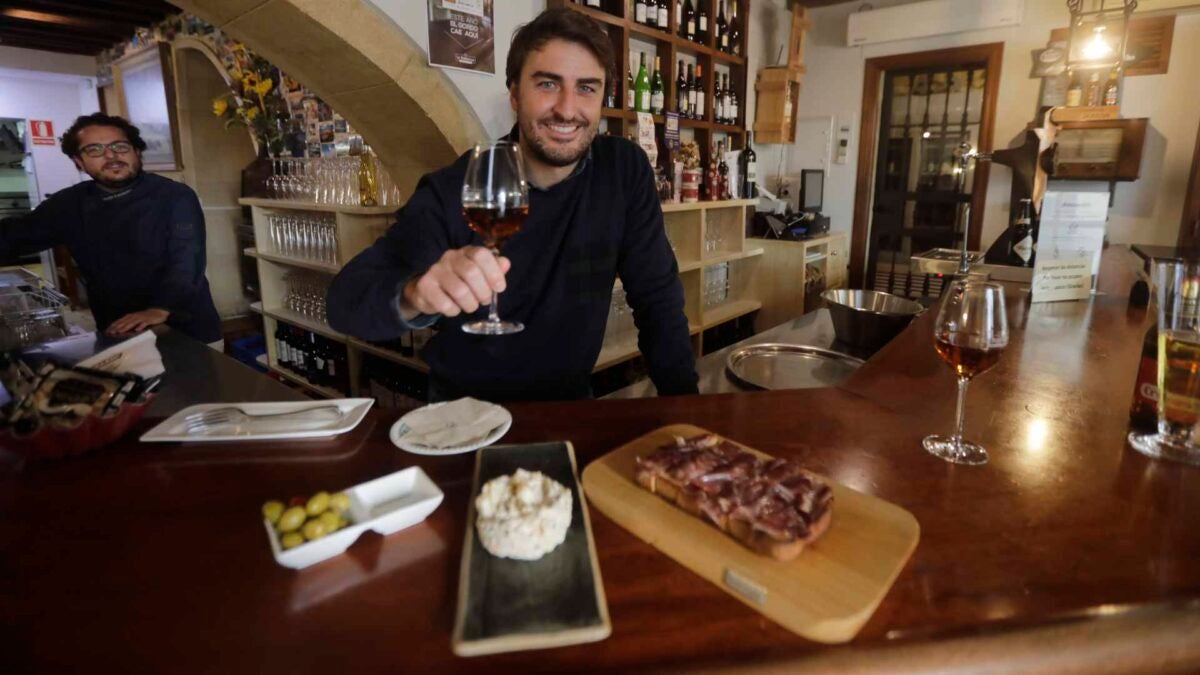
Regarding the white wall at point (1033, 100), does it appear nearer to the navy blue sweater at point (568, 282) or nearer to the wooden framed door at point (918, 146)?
the wooden framed door at point (918, 146)

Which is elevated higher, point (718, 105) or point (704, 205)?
point (718, 105)

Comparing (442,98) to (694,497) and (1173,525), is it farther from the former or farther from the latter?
(1173,525)

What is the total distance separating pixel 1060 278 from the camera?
6.85ft

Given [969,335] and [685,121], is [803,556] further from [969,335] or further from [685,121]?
[685,121]

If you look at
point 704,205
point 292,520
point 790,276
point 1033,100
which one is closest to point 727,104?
point 704,205

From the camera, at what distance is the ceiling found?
5055mm

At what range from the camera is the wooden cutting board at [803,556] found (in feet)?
2.04

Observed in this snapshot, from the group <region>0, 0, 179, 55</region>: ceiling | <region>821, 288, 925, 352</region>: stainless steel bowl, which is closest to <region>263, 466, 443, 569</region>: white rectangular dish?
<region>821, 288, 925, 352</region>: stainless steel bowl

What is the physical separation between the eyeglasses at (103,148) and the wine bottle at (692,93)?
118 inches

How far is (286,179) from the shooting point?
3850mm

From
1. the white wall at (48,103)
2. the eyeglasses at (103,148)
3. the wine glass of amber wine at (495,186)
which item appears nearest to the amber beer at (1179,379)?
the wine glass of amber wine at (495,186)

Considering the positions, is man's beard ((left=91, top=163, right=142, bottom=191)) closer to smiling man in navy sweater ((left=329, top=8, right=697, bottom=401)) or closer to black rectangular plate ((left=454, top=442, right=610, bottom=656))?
smiling man in navy sweater ((left=329, top=8, right=697, bottom=401))

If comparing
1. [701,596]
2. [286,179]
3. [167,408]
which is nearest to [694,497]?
[701,596]

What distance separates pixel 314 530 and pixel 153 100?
21.0 ft
